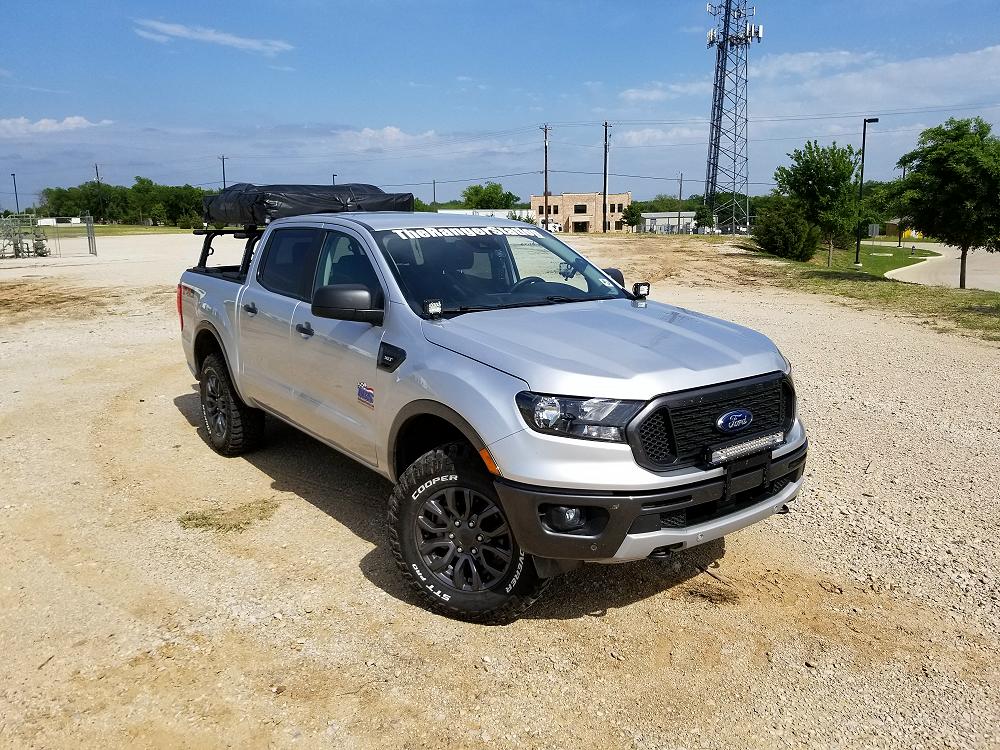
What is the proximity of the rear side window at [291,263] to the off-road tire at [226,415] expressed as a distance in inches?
39.0

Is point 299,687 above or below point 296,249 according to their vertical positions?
below

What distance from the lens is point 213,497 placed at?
17.9 feet

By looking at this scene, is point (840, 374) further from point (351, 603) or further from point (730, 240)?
point (730, 240)

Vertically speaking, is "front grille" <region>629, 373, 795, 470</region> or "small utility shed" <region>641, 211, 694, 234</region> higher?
"small utility shed" <region>641, 211, 694, 234</region>

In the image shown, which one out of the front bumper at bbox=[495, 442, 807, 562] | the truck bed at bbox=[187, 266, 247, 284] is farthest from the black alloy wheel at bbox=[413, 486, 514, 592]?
the truck bed at bbox=[187, 266, 247, 284]

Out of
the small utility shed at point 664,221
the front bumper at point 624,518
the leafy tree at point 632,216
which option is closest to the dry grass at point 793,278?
the front bumper at point 624,518

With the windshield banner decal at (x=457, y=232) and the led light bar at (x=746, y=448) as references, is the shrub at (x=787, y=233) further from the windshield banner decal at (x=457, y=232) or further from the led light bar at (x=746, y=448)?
the led light bar at (x=746, y=448)

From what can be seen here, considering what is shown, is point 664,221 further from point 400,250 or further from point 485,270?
point 400,250

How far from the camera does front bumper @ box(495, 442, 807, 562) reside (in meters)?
3.26

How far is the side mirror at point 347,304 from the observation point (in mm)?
4070

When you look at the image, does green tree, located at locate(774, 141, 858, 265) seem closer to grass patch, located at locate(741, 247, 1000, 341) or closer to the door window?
grass patch, located at locate(741, 247, 1000, 341)

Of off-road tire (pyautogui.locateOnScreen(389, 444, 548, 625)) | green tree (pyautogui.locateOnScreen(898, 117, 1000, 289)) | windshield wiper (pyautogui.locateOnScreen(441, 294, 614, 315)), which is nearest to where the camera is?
off-road tire (pyautogui.locateOnScreen(389, 444, 548, 625))

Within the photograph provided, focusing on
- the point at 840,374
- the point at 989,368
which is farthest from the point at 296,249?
the point at 989,368

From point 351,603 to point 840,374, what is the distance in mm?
7017
